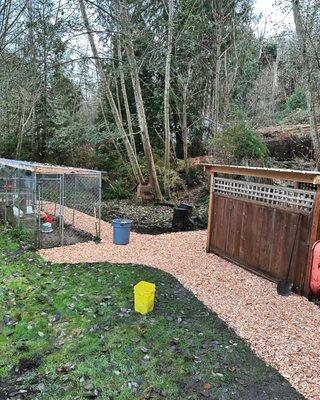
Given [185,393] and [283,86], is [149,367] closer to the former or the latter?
[185,393]

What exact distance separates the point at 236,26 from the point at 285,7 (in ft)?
27.9

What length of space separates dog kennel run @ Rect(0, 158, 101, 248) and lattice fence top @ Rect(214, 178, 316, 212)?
119 inches

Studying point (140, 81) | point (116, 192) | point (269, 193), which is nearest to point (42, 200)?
point (269, 193)

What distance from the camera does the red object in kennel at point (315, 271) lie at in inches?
197

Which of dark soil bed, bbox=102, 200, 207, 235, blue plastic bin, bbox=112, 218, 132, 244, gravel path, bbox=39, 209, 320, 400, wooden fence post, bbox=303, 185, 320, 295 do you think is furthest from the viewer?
dark soil bed, bbox=102, 200, 207, 235

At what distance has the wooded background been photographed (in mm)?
10094

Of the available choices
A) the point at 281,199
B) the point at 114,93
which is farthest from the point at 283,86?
the point at 281,199

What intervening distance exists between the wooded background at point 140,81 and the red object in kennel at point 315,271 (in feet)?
14.4

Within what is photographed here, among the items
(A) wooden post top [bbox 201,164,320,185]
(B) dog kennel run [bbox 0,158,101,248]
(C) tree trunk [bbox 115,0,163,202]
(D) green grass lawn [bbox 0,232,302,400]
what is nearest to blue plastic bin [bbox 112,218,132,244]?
(B) dog kennel run [bbox 0,158,101,248]

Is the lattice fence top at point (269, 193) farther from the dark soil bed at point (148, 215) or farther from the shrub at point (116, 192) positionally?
the shrub at point (116, 192)

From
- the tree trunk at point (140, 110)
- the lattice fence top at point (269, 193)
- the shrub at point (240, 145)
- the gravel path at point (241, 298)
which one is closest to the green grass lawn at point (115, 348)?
the gravel path at point (241, 298)

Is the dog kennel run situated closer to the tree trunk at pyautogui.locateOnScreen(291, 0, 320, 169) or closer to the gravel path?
the gravel path

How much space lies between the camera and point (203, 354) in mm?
3664

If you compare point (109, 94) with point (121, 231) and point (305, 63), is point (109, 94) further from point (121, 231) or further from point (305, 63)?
point (305, 63)
